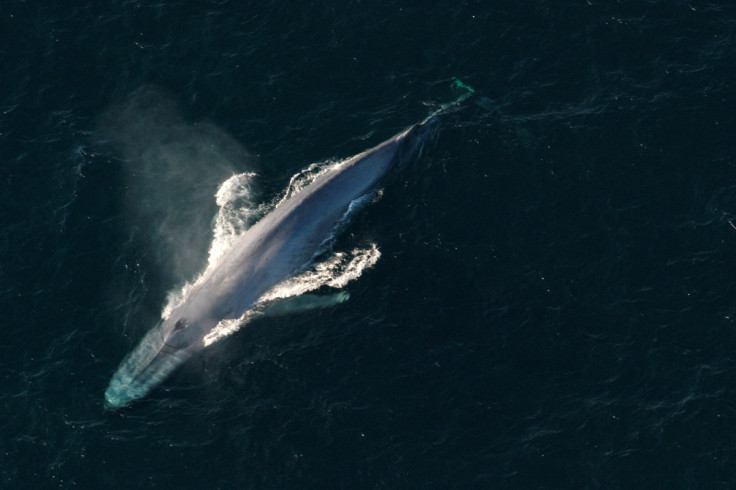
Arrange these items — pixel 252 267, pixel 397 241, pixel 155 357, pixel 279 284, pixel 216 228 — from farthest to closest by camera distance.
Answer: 1. pixel 216 228
2. pixel 397 241
3. pixel 279 284
4. pixel 252 267
5. pixel 155 357

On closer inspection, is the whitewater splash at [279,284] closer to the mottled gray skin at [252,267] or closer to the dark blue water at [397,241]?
the mottled gray skin at [252,267]

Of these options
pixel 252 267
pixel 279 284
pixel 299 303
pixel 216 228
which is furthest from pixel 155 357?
pixel 216 228

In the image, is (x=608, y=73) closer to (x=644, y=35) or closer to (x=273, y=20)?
(x=644, y=35)

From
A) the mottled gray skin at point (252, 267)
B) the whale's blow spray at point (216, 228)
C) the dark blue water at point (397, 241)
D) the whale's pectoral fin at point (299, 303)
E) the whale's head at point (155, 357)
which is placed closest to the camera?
the dark blue water at point (397, 241)

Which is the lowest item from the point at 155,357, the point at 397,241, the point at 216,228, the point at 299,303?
the point at 397,241

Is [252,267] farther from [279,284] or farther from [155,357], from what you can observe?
[155,357]

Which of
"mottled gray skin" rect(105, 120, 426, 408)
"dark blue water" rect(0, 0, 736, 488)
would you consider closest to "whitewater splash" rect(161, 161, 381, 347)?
"mottled gray skin" rect(105, 120, 426, 408)

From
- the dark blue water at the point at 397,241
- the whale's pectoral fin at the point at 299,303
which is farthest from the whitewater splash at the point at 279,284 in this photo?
the dark blue water at the point at 397,241
